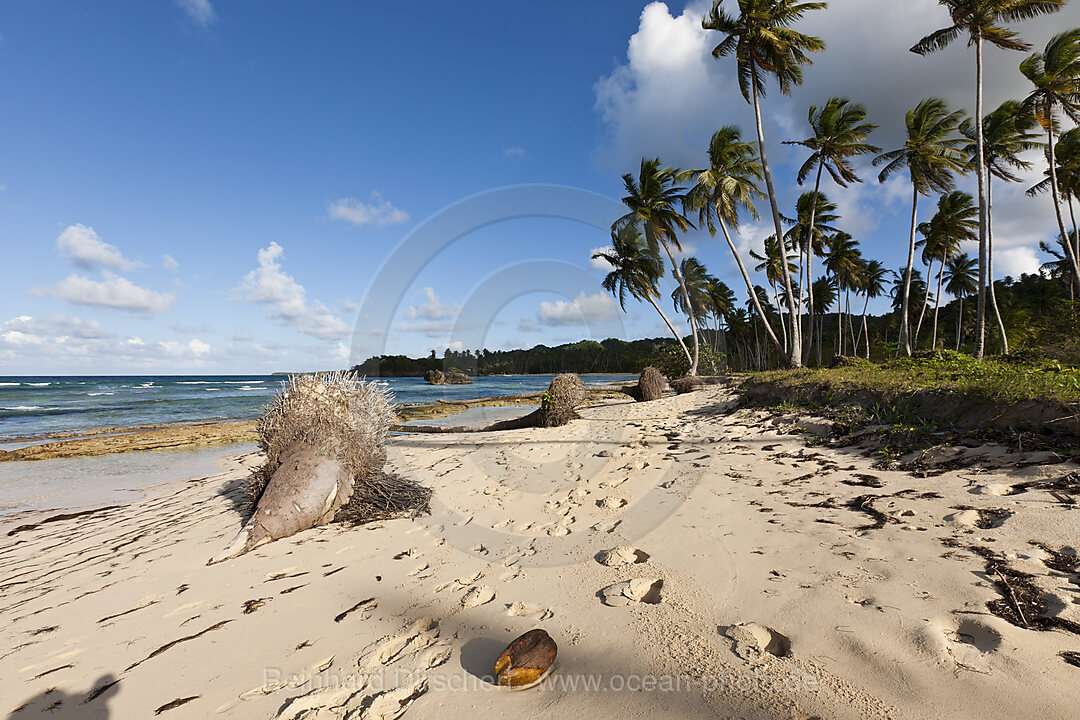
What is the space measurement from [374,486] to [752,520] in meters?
3.88

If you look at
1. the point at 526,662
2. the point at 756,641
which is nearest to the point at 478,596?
the point at 526,662

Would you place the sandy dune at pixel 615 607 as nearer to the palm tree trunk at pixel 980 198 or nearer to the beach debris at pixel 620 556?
the beach debris at pixel 620 556

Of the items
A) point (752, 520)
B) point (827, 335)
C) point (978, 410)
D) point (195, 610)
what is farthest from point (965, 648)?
point (827, 335)

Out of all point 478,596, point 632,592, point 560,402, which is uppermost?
point 560,402

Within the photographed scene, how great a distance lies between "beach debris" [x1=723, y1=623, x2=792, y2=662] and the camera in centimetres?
181

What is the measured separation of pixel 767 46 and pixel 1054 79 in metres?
11.3

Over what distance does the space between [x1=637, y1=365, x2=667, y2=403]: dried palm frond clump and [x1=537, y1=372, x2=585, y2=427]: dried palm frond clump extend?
4.64 metres

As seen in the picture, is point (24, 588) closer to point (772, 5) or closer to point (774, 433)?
point (774, 433)

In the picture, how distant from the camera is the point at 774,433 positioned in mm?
5977

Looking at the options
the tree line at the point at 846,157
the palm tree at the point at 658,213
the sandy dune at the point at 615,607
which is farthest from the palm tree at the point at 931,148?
the sandy dune at the point at 615,607

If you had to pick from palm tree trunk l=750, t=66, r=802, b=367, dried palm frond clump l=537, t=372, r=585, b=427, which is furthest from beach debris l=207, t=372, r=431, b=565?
palm tree trunk l=750, t=66, r=802, b=367

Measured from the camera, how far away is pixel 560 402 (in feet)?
36.2

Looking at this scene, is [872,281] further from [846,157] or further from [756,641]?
[756,641]

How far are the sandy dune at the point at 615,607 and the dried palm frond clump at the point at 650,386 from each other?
10.5 meters
